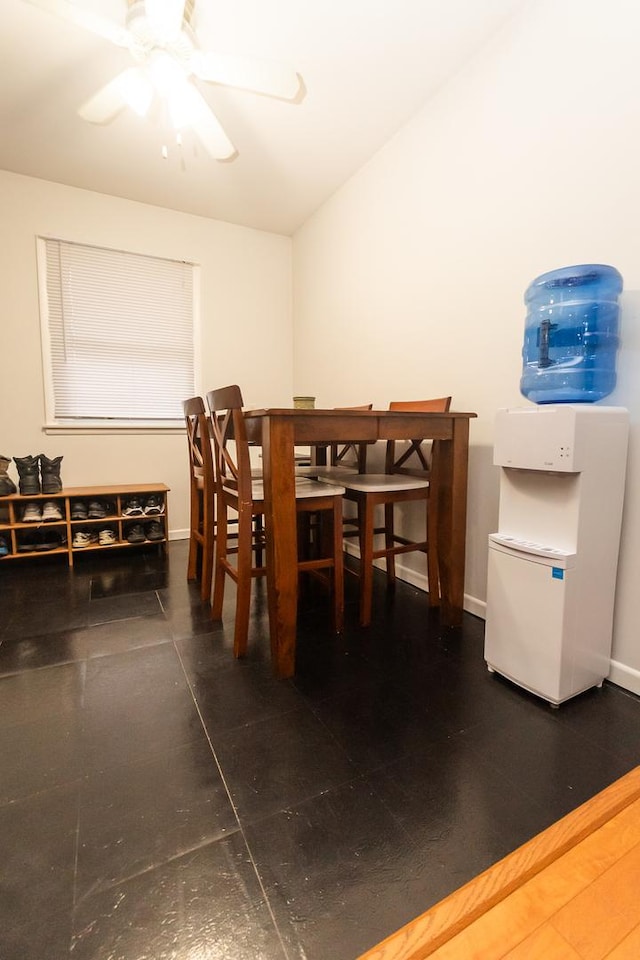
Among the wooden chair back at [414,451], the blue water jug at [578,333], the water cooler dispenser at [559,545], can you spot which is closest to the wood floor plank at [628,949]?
the water cooler dispenser at [559,545]

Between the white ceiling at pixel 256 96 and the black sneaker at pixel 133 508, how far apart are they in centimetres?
224

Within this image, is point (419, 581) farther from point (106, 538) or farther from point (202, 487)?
point (106, 538)

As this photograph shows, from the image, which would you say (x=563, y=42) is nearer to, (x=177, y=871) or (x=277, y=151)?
(x=277, y=151)

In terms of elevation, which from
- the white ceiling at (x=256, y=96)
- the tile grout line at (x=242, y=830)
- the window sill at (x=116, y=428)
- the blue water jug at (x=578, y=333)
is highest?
the white ceiling at (x=256, y=96)

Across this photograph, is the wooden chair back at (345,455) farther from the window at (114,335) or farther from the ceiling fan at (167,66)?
the ceiling fan at (167,66)

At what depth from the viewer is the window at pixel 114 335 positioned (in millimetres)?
3062

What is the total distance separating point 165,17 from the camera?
150cm

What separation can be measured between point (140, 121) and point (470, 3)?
1710 mm

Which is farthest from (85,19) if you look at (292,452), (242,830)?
(242,830)

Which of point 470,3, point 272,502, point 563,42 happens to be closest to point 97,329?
point 272,502

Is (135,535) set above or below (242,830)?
above

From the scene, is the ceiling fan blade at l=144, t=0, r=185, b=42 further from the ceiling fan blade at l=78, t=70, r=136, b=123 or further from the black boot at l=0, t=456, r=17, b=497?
the black boot at l=0, t=456, r=17, b=497

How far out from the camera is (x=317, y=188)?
3014mm

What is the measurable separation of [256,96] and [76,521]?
8.88 feet
